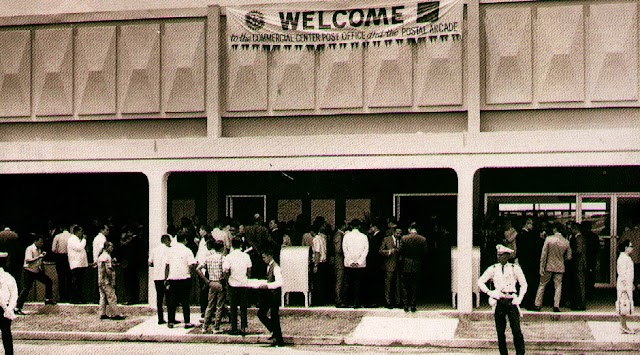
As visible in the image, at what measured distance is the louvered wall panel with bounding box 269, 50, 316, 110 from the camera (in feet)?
62.6

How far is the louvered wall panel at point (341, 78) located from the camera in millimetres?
→ 18875

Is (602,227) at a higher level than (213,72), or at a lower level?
lower

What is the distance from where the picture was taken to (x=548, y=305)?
1872 cm

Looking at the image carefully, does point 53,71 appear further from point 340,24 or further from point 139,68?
point 340,24

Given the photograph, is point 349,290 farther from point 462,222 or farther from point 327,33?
point 327,33

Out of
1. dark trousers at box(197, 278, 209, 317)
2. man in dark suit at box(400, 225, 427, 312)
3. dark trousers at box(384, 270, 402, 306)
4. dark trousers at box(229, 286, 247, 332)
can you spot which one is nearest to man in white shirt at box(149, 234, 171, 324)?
dark trousers at box(197, 278, 209, 317)

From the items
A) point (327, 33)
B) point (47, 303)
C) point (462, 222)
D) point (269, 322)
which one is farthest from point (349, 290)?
point (47, 303)

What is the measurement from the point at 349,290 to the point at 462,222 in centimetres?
290

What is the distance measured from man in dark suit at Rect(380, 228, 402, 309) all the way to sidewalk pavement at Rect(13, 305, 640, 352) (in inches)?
13.4

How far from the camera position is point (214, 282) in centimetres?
1582

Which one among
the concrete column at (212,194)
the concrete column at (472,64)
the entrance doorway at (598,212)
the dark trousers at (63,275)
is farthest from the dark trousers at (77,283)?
the entrance doorway at (598,212)

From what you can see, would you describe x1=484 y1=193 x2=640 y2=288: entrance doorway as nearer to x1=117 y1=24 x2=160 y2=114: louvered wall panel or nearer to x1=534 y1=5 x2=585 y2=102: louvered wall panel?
x1=534 y1=5 x2=585 y2=102: louvered wall panel

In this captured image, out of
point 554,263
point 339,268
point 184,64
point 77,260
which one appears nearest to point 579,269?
point 554,263

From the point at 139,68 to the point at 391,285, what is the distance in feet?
24.9
